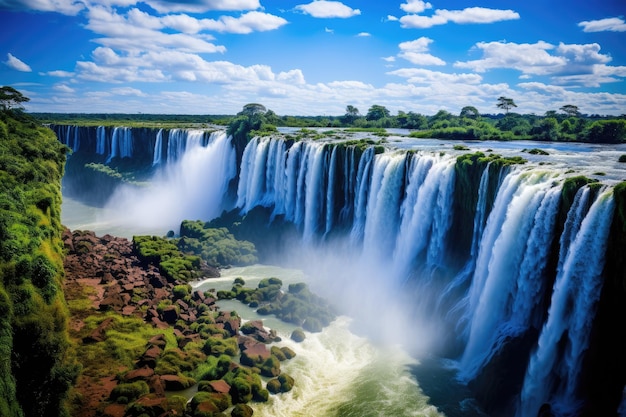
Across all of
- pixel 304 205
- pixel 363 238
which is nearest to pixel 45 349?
pixel 363 238

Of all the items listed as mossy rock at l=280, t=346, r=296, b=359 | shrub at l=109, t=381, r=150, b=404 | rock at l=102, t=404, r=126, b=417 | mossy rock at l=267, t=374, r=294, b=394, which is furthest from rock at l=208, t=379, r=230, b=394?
mossy rock at l=280, t=346, r=296, b=359

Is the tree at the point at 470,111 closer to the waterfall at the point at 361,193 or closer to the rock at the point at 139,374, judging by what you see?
the waterfall at the point at 361,193

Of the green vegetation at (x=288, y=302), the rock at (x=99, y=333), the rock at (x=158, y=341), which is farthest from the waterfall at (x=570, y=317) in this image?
the rock at (x=99, y=333)

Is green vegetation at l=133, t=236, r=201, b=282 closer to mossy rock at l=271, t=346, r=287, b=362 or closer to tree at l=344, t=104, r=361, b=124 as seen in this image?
mossy rock at l=271, t=346, r=287, b=362

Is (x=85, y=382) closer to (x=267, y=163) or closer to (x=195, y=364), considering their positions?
(x=195, y=364)

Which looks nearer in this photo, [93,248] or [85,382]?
[85,382]

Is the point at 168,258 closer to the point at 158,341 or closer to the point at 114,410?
the point at 158,341

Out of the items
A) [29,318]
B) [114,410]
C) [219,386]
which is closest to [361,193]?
[219,386]
